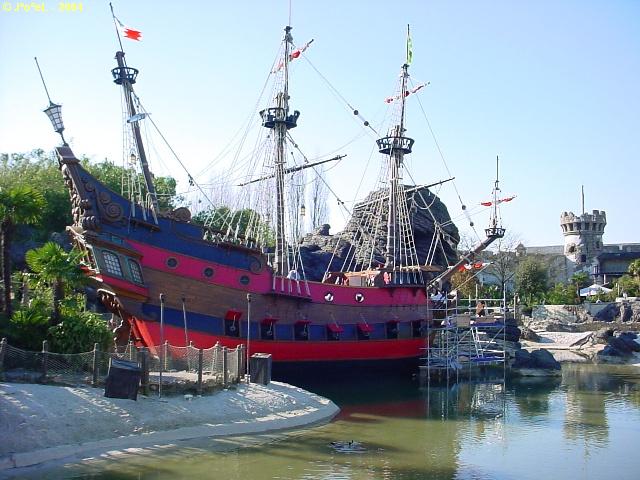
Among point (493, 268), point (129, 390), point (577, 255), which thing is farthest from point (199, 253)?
point (577, 255)

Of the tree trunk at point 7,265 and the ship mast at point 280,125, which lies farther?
the ship mast at point 280,125

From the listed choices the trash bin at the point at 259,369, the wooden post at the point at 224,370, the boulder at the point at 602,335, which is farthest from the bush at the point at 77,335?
the boulder at the point at 602,335

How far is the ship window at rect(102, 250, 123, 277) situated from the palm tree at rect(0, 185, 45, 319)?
275cm

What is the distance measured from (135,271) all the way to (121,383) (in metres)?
7.52

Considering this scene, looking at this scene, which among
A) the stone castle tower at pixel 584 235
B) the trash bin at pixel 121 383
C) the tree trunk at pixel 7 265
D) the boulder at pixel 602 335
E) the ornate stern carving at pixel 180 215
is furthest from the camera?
the stone castle tower at pixel 584 235

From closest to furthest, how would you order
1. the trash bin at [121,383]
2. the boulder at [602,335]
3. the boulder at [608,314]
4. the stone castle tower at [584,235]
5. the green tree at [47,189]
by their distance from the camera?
the trash bin at [121,383], the green tree at [47,189], the boulder at [602,335], the boulder at [608,314], the stone castle tower at [584,235]

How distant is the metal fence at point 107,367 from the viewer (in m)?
17.6

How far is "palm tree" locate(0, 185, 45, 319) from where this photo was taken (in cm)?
2119

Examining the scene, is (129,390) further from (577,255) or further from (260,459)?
(577,255)

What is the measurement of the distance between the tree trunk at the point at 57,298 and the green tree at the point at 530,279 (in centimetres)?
5212

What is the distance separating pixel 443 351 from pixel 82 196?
728 inches

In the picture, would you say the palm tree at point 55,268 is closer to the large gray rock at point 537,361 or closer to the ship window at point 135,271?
the ship window at point 135,271

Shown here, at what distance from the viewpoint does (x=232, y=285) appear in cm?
2677

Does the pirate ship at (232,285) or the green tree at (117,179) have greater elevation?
the green tree at (117,179)
